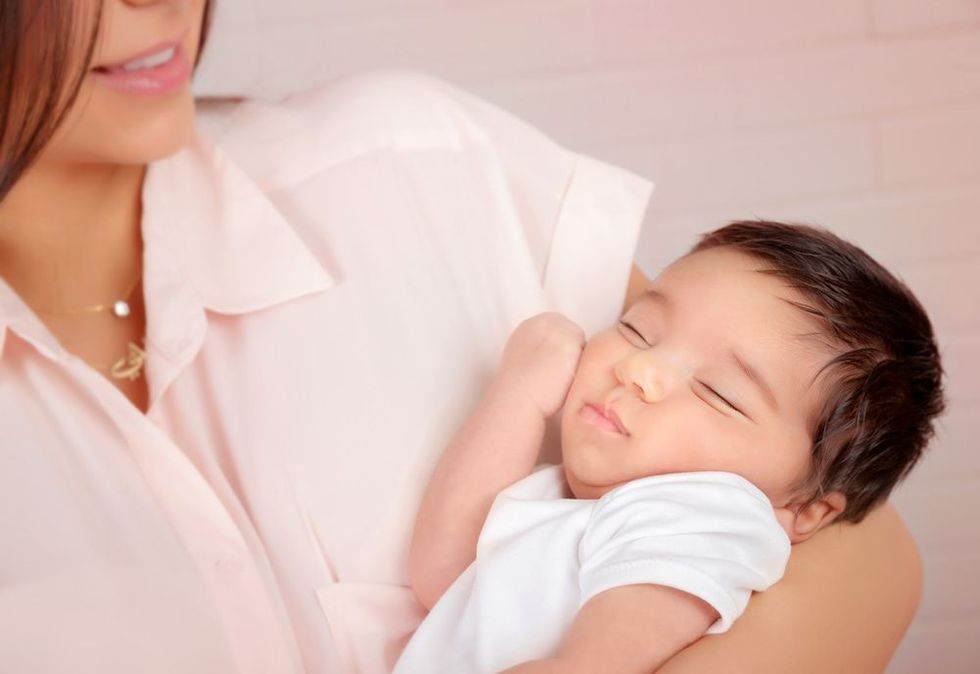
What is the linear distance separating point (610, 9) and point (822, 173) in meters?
0.55

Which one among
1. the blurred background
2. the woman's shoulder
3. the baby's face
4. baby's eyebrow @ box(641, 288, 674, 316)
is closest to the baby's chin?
the baby's face

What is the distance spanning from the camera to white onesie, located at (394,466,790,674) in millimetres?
1205

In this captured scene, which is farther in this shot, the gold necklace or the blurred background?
the blurred background

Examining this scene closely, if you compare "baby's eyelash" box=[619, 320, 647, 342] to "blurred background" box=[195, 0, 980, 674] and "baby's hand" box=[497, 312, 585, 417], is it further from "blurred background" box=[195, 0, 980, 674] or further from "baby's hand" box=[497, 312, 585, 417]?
"blurred background" box=[195, 0, 980, 674]

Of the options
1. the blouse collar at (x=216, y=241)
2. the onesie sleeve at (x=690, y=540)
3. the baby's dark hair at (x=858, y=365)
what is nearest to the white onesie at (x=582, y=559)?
the onesie sleeve at (x=690, y=540)

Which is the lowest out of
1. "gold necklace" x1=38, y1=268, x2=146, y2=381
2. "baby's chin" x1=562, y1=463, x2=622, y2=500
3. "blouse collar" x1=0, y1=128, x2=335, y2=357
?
"baby's chin" x1=562, y1=463, x2=622, y2=500

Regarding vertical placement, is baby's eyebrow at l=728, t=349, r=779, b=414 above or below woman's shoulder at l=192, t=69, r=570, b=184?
below

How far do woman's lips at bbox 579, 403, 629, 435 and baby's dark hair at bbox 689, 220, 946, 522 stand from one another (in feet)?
0.70

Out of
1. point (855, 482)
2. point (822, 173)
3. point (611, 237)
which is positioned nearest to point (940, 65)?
point (822, 173)

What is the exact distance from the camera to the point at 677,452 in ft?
4.35

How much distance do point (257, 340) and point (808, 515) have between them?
66 centimetres

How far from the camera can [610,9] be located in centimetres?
247

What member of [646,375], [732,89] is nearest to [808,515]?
[646,375]

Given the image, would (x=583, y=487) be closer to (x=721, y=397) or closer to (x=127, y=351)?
(x=721, y=397)
